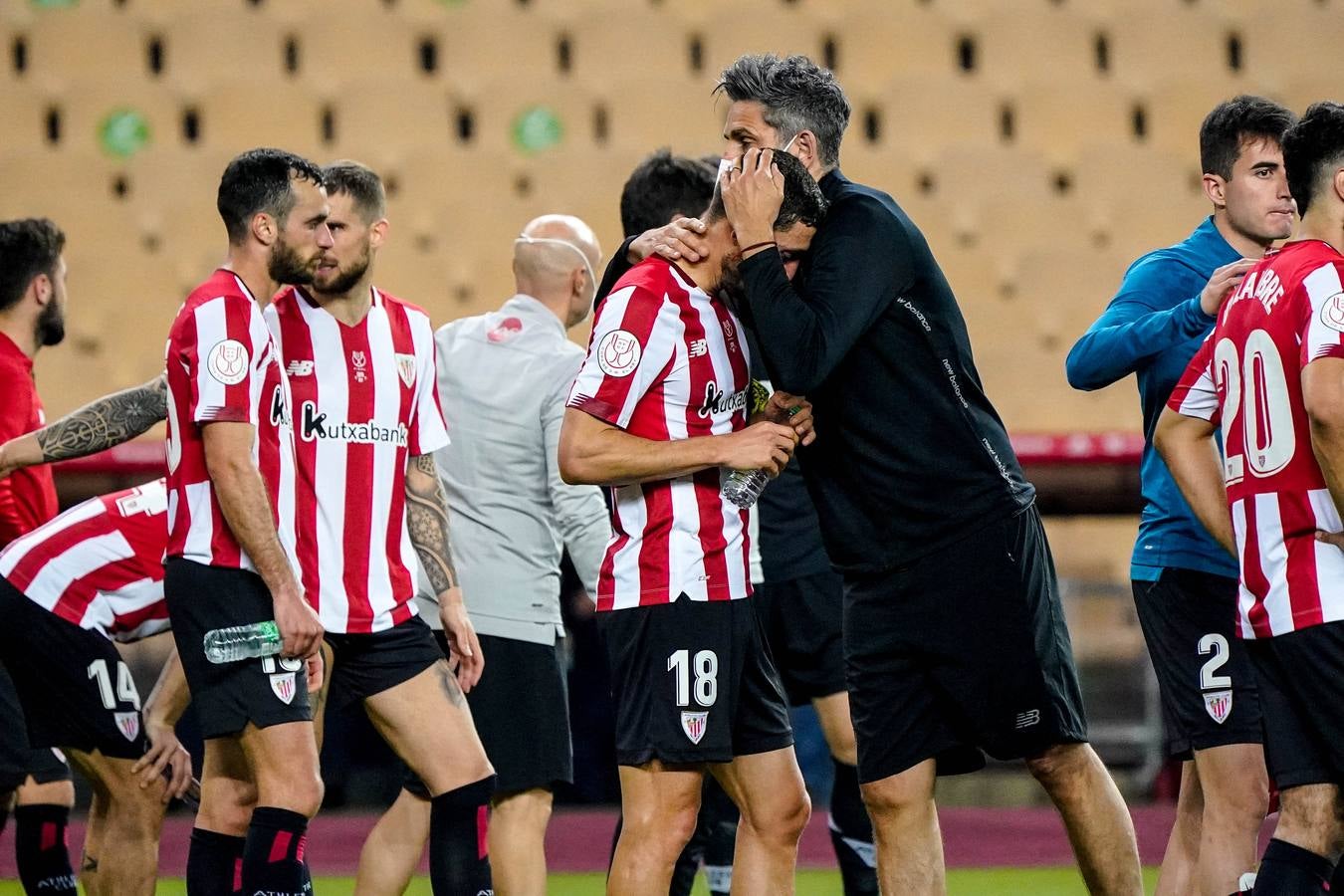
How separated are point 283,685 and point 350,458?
2.25ft

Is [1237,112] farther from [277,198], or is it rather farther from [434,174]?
[434,174]

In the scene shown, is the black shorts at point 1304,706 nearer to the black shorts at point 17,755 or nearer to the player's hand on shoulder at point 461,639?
the player's hand on shoulder at point 461,639

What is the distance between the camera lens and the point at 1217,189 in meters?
4.22

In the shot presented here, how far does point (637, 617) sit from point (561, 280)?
1.58m

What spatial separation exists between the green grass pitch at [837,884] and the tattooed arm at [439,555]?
176 centimetres

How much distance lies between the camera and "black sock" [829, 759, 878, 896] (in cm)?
497

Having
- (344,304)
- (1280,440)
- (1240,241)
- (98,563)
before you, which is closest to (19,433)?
(98,563)

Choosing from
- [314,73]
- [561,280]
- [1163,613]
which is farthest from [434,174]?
[1163,613]

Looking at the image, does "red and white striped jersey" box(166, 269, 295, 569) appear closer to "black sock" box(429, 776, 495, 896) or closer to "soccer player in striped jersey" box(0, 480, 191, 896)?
"soccer player in striped jersey" box(0, 480, 191, 896)

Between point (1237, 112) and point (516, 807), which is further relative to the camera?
point (516, 807)

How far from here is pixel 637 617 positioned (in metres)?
3.66

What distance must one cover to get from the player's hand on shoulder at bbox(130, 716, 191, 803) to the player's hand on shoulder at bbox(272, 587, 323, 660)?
94cm

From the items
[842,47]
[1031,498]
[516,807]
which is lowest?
[516,807]

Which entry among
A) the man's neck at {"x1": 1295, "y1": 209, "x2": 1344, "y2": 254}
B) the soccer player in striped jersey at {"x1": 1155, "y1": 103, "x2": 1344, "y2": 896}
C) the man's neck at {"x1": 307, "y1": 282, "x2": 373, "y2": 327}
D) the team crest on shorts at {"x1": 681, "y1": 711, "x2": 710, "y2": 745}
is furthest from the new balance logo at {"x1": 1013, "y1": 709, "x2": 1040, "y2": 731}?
the man's neck at {"x1": 307, "y1": 282, "x2": 373, "y2": 327}
